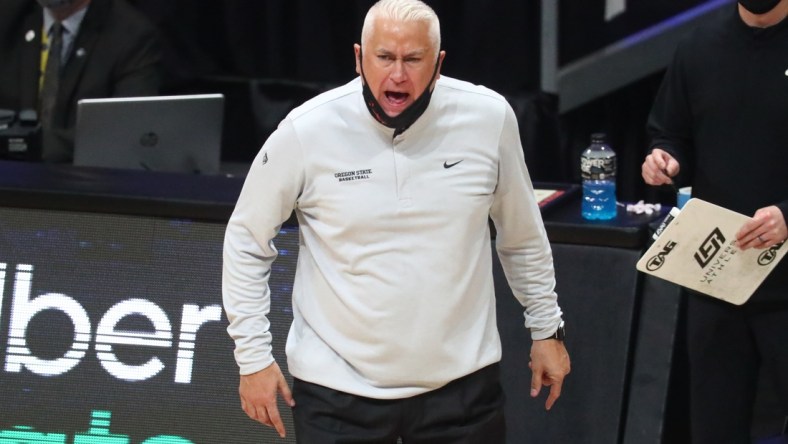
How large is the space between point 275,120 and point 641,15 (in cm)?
202

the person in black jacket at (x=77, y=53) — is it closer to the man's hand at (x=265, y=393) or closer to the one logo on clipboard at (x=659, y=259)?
the one logo on clipboard at (x=659, y=259)

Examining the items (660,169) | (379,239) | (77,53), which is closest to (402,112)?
(379,239)

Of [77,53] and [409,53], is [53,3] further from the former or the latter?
[409,53]

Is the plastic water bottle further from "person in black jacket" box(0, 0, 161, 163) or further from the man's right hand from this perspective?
"person in black jacket" box(0, 0, 161, 163)

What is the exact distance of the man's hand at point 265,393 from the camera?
2.84 m

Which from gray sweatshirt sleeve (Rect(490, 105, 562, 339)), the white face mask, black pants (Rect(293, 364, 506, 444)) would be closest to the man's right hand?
gray sweatshirt sleeve (Rect(490, 105, 562, 339))

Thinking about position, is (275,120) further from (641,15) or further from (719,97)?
(719,97)

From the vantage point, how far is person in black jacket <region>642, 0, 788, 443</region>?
→ 345 cm

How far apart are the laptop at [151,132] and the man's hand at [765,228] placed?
2052 mm

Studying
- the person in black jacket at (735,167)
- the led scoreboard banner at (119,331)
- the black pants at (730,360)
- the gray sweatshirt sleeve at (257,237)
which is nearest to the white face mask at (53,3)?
the led scoreboard banner at (119,331)

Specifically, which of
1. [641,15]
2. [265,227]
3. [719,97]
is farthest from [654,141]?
[641,15]

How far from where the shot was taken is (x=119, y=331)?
3.71 meters

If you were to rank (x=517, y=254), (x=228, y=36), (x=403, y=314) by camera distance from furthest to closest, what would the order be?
(x=228, y=36) < (x=517, y=254) < (x=403, y=314)

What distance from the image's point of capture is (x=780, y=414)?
164 inches
